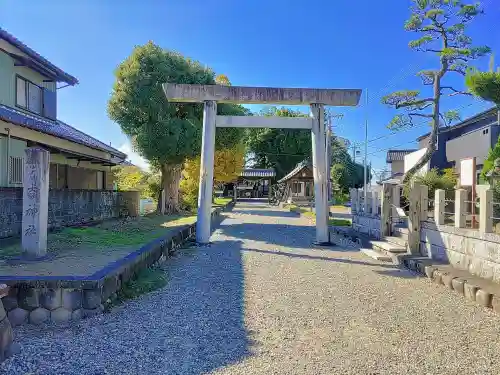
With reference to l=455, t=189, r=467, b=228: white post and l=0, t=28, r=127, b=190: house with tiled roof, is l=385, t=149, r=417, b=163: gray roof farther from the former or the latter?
l=455, t=189, r=467, b=228: white post

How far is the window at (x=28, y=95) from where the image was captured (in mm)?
13211

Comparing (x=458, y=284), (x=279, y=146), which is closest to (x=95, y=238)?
(x=458, y=284)

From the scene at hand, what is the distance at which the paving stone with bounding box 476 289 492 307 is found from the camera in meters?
5.83

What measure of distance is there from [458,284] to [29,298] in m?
6.16

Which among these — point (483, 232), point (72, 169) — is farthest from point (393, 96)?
point (72, 169)

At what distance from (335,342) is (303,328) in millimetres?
543

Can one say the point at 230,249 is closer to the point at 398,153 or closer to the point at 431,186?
the point at 431,186

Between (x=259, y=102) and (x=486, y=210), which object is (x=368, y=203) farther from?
(x=486, y=210)

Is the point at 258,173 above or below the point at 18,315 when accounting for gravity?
above

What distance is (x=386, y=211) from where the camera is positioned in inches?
456

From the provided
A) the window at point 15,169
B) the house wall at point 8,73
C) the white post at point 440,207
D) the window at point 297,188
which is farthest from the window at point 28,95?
the window at point 297,188

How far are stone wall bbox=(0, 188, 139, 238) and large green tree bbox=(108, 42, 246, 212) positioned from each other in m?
2.35

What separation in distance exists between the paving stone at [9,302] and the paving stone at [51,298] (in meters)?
0.31

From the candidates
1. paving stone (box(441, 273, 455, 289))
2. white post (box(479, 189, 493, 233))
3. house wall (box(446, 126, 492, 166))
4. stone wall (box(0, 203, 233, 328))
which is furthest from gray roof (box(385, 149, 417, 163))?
stone wall (box(0, 203, 233, 328))
